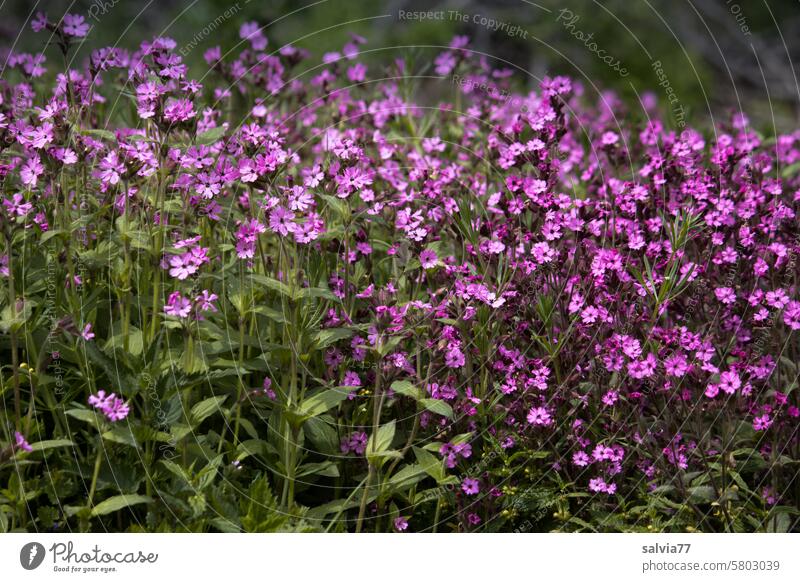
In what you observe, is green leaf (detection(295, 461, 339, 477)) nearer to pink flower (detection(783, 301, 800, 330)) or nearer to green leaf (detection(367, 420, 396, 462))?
green leaf (detection(367, 420, 396, 462))

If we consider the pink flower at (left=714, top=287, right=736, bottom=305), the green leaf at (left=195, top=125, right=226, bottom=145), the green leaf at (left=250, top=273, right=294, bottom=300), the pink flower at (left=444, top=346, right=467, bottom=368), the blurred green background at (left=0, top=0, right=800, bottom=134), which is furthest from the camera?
the blurred green background at (left=0, top=0, right=800, bottom=134)

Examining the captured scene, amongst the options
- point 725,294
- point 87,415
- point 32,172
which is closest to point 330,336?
point 87,415

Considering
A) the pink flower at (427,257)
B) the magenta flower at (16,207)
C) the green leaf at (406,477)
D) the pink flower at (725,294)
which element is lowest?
the green leaf at (406,477)

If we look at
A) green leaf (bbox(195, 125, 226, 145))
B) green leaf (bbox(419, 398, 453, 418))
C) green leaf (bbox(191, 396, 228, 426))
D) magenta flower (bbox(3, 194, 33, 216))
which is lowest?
green leaf (bbox(419, 398, 453, 418))

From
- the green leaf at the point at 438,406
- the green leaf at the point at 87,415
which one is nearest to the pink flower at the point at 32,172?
the green leaf at the point at 87,415

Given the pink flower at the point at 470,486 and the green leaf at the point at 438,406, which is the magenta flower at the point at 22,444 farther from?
the pink flower at the point at 470,486

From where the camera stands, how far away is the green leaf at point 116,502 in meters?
2.92

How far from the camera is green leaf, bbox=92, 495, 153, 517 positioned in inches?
115

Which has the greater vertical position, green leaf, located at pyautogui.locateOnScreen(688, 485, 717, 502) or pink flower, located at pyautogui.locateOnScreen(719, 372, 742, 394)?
pink flower, located at pyautogui.locateOnScreen(719, 372, 742, 394)

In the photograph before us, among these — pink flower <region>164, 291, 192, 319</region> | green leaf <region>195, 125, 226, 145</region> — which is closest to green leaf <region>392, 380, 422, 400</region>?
pink flower <region>164, 291, 192, 319</region>

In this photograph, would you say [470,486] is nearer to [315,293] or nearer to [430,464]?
[430,464]

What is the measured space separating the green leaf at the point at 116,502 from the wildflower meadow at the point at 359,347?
0.01 meters

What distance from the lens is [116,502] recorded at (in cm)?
294

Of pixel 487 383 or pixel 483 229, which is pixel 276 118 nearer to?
pixel 483 229
